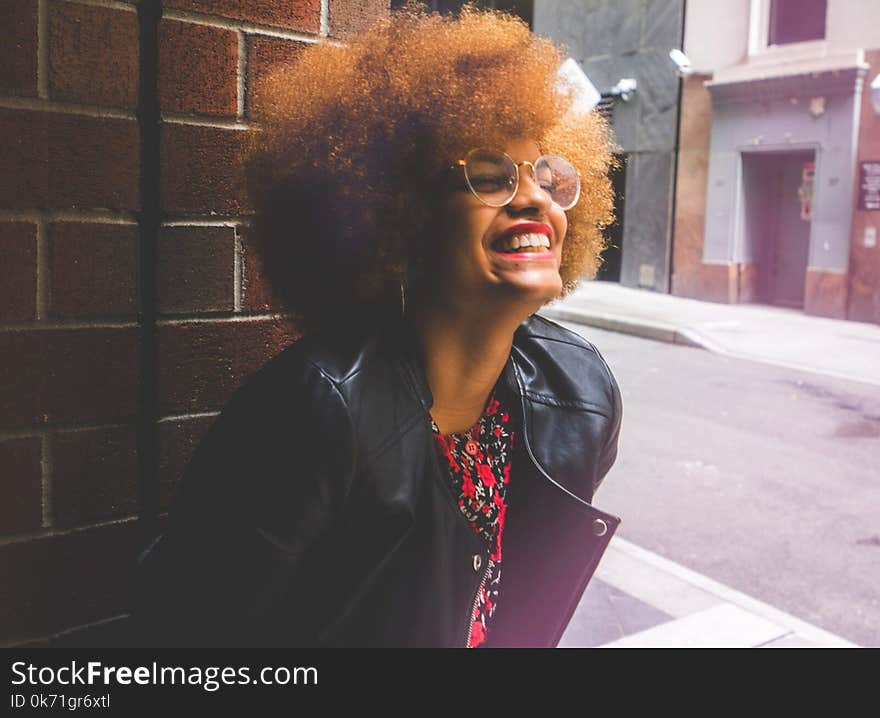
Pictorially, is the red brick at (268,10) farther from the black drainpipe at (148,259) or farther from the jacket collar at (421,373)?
the jacket collar at (421,373)

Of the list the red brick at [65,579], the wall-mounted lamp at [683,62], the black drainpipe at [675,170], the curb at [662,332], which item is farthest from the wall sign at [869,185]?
the red brick at [65,579]

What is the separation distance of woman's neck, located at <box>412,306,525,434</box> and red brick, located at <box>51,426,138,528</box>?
0.58m

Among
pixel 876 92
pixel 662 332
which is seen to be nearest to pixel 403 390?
pixel 662 332

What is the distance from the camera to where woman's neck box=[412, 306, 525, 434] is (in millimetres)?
1604

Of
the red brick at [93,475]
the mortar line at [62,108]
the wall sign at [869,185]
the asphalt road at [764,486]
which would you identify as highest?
the wall sign at [869,185]

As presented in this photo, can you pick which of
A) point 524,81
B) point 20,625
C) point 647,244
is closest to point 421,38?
point 524,81

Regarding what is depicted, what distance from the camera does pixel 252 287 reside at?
1.85 metres

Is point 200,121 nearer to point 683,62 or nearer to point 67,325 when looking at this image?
point 67,325

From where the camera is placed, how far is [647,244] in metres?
17.2

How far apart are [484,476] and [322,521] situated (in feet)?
1.38

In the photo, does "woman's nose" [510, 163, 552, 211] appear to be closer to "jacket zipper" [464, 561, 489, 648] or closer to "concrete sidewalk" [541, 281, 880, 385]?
"jacket zipper" [464, 561, 489, 648]

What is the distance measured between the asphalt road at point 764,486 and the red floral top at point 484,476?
2.62 m

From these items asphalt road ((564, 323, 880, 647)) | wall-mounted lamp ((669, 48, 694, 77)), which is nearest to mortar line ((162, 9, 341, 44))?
asphalt road ((564, 323, 880, 647))

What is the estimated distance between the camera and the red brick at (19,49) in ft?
4.88
